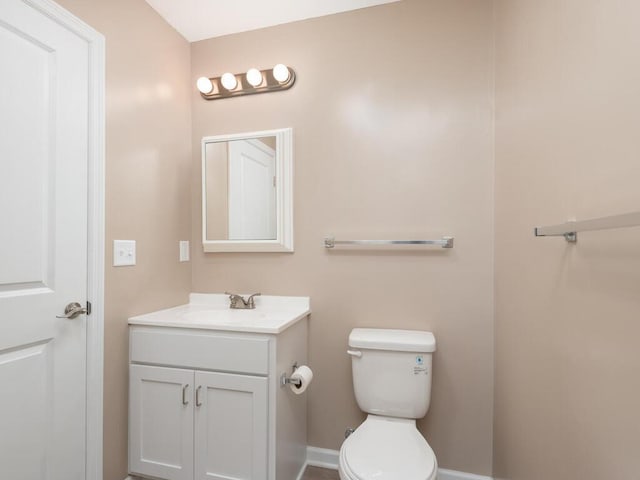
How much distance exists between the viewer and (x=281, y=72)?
A: 5.95 feet

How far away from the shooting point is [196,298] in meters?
2.00

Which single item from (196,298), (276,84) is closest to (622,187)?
(276,84)

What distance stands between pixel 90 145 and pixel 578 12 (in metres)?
1.71

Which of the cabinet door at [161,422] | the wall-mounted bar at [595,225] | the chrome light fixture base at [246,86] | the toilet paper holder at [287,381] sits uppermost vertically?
the chrome light fixture base at [246,86]

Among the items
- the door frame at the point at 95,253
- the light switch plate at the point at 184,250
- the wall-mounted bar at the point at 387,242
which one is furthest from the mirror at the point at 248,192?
the door frame at the point at 95,253

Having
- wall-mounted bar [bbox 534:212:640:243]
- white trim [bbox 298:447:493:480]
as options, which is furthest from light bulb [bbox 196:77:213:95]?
white trim [bbox 298:447:493:480]

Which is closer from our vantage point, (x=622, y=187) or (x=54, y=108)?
(x=622, y=187)

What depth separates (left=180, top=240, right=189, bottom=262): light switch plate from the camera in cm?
194

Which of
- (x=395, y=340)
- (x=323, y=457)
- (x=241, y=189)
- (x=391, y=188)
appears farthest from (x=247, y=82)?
(x=323, y=457)

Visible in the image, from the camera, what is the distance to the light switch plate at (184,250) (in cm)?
194

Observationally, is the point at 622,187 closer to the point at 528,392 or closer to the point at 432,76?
the point at 528,392

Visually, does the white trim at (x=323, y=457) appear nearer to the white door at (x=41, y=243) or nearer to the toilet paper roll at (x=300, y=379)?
the toilet paper roll at (x=300, y=379)

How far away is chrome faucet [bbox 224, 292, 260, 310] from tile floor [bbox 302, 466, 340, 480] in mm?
908

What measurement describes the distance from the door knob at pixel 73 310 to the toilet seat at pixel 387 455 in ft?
3.86
